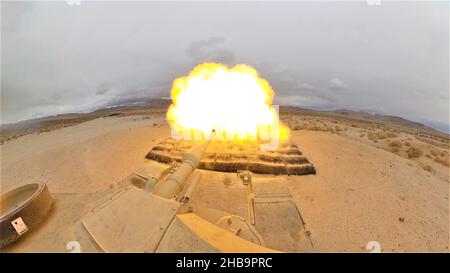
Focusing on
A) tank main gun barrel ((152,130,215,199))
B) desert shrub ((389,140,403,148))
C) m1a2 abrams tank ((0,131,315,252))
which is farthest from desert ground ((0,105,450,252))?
tank main gun barrel ((152,130,215,199))

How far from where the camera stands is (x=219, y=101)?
14.7 meters

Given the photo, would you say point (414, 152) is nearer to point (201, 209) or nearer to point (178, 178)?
point (201, 209)

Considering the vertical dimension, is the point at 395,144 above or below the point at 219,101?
below

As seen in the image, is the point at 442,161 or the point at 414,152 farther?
the point at 414,152

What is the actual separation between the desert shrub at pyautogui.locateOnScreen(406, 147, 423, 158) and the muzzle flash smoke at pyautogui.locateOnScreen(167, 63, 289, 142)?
12481 mm

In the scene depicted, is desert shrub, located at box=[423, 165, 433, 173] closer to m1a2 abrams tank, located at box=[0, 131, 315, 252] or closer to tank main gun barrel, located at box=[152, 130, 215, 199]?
m1a2 abrams tank, located at box=[0, 131, 315, 252]

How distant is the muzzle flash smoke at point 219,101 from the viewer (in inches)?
571

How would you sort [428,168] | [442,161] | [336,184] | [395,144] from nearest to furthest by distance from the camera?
1. [336,184]
2. [428,168]
3. [442,161]
4. [395,144]

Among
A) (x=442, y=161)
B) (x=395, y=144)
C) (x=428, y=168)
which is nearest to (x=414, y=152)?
(x=395, y=144)

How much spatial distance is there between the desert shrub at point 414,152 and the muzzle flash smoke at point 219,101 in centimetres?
1248

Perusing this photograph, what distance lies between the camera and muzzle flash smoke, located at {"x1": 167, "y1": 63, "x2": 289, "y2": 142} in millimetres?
14508

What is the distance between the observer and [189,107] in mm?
14656

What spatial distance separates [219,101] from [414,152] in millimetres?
16912
